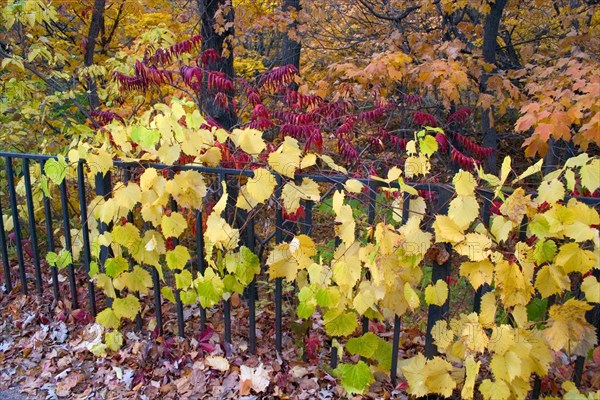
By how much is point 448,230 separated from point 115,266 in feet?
6.57

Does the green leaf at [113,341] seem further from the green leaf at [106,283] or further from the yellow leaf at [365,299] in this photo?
the yellow leaf at [365,299]

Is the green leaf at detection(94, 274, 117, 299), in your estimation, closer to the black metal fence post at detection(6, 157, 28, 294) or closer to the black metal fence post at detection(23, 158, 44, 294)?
the black metal fence post at detection(23, 158, 44, 294)

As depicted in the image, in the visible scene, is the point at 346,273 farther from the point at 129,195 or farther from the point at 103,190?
the point at 103,190

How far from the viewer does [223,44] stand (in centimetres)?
504

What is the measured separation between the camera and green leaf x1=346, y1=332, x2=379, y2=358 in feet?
8.66

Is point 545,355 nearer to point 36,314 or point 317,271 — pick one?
point 317,271

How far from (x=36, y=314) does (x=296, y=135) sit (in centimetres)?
230

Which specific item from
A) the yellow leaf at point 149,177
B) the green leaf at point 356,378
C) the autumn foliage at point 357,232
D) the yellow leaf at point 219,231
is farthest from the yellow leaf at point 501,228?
the yellow leaf at point 149,177

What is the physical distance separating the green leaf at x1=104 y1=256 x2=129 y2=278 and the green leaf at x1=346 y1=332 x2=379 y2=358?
147 cm

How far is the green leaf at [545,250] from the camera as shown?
82.6 inches

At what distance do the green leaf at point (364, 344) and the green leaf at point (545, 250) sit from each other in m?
0.95

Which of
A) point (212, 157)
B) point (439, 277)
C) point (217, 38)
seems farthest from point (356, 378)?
point (217, 38)

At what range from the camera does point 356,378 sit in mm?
2564

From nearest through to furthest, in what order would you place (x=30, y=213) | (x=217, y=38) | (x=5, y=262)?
(x=30, y=213), (x=5, y=262), (x=217, y=38)
